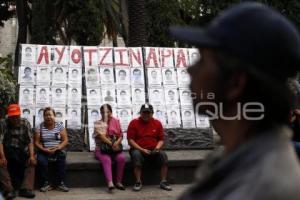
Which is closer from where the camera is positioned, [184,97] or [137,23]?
[184,97]

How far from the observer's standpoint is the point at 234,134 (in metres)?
1.66

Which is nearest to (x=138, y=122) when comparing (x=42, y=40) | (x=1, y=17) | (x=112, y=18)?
(x=42, y=40)

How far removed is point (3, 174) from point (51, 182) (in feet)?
3.16

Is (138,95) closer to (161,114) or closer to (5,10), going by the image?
(161,114)

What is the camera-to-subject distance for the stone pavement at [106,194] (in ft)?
28.2

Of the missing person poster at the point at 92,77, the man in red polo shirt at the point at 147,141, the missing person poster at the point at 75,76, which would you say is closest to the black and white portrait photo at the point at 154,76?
the missing person poster at the point at 92,77

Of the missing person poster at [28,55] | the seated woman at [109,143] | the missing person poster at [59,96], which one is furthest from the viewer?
the missing person poster at [28,55]

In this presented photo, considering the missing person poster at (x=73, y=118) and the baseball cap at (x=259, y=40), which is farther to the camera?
the missing person poster at (x=73, y=118)

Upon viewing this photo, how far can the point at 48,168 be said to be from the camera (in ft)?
29.7

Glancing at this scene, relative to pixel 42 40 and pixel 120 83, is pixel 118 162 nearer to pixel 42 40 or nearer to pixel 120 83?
pixel 120 83

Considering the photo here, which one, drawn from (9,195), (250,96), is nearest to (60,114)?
(9,195)

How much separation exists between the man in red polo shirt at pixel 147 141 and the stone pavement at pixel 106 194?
0.53 feet

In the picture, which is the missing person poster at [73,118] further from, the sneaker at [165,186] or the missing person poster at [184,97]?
the sneaker at [165,186]

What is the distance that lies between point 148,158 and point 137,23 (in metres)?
4.92
